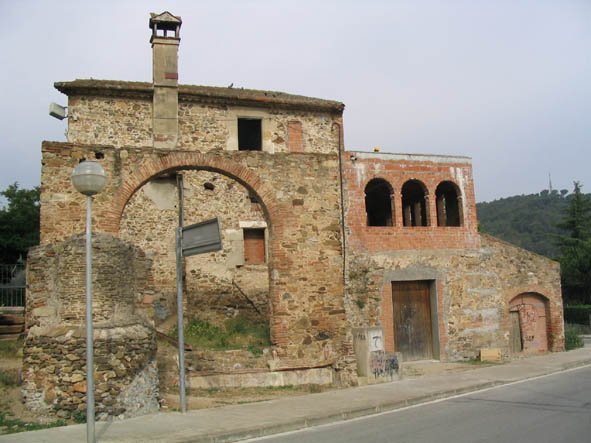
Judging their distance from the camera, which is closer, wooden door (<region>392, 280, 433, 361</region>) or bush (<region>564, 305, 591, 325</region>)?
wooden door (<region>392, 280, 433, 361</region>)

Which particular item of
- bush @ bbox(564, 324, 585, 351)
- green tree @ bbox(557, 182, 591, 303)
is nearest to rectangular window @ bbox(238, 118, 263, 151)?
bush @ bbox(564, 324, 585, 351)

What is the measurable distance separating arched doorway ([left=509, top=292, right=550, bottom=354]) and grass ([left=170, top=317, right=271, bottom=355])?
349 inches

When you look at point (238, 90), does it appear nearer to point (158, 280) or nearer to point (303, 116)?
point (303, 116)

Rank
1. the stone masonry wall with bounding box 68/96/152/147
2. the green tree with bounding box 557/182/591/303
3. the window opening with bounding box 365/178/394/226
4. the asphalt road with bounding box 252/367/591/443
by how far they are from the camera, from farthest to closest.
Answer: the green tree with bounding box 557/182/591/303 → the window opening with bounding box 365/178/394/226 → the stone masonry wall with bounding box 68/96/152/147 → the asphalt road with bounding box 252/367/591/443

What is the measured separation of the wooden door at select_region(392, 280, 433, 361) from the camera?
52.7ft

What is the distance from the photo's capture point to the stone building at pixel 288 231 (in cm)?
1053

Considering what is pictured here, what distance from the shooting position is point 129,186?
418 inches

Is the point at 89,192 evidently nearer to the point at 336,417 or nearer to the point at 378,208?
the point at 336,417

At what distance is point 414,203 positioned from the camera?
62.8ft

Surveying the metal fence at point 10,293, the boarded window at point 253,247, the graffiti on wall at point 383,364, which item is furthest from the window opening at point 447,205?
the metal fence at point 10,293

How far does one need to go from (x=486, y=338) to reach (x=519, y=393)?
21.7ft

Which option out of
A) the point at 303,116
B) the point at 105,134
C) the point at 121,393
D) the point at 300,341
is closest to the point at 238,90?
the point at 303,116

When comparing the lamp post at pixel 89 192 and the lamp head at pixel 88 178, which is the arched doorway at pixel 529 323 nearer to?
the lamp post at pixel 89 192

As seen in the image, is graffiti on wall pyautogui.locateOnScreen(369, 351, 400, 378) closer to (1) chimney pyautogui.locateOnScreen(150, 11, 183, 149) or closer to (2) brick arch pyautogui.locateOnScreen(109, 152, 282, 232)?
(2) brick arch pyautogui.locateOnScreen(109, 152, 282, 232)
